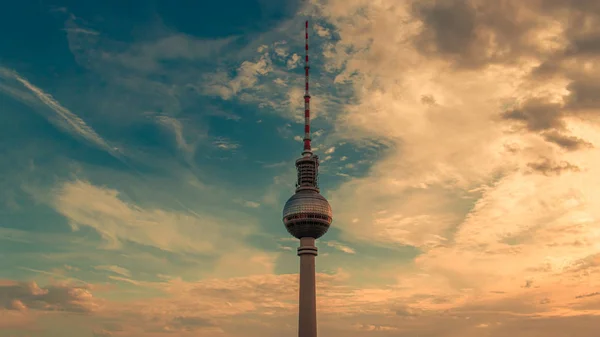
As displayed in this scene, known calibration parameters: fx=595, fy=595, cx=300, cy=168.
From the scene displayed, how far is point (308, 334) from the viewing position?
194625mm

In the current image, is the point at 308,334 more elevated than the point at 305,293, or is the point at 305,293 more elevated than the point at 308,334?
the point at 305,293

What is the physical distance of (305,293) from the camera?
19875cm

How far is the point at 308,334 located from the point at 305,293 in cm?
1324
